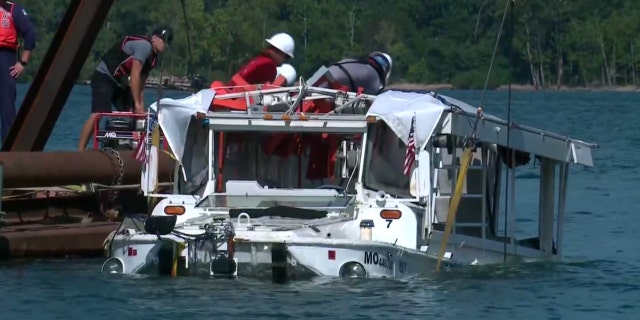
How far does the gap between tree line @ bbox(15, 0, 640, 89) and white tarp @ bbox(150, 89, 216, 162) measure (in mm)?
498

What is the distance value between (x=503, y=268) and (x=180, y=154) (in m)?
3.71

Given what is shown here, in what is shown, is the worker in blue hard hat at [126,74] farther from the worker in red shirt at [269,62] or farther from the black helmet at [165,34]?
the worker in red shirt at [269,62]

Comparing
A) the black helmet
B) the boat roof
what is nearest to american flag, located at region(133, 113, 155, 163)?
the boat roof

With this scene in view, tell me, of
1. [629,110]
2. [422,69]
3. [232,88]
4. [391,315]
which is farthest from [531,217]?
[422,69]

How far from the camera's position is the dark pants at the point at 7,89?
914 inches

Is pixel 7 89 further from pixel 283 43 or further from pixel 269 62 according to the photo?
pixel 283 43

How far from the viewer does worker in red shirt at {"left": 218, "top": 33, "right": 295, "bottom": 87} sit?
68.0ft

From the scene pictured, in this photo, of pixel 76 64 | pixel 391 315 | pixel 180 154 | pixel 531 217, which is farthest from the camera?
pixel 531 217

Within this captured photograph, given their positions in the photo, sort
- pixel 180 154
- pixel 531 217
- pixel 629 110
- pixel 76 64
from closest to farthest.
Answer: pixel 180 154, pixel 76 64, pixel 531 217, pixel 629 110

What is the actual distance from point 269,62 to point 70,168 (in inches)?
98.3

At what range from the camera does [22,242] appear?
20.7 m

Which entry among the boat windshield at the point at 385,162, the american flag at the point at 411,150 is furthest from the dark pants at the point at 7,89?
the american flag at the point at 411,150

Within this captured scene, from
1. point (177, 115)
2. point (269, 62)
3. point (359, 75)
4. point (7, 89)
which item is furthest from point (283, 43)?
point (7, 89)

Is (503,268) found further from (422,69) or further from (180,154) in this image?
(422,69)
